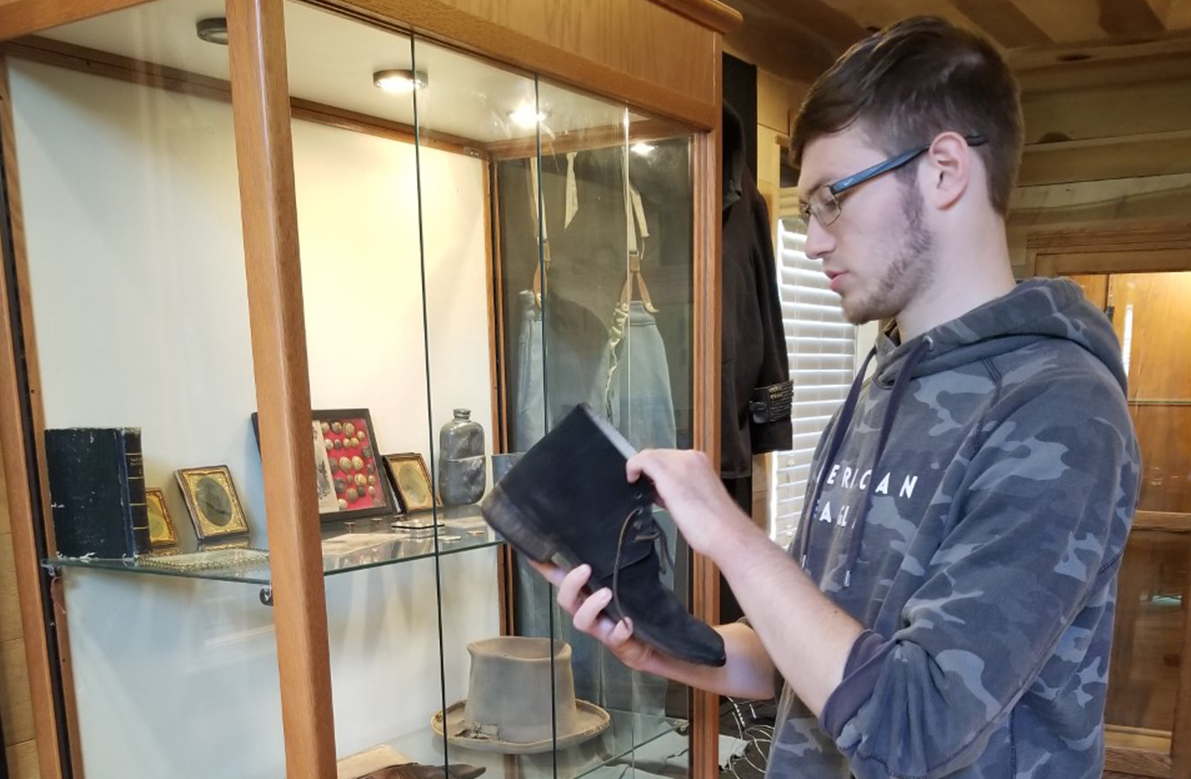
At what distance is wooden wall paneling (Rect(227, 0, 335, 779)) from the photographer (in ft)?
2.17

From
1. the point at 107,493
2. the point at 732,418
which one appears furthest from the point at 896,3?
the point at 107,493

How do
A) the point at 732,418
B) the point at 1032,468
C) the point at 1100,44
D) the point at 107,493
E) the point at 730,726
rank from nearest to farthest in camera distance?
the point at 1032,468 → the point at 107,493 → the point at 732,418 → the point at 730,726 → the point at 1100,44

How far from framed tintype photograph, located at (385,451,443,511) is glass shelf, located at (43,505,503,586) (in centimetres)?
2

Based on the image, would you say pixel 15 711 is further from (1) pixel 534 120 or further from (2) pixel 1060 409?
(2) pixel 1060 409

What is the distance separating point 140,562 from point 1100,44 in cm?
274

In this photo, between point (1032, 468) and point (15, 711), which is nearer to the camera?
point (1032, 468)

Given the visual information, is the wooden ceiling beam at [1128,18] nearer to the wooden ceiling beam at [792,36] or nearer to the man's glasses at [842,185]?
the wooden ceiling beam at [792,36]

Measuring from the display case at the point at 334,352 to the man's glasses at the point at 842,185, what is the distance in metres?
0.33

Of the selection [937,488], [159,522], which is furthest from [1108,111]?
[159,522]

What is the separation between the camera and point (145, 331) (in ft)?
3.18

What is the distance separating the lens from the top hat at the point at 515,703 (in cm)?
118

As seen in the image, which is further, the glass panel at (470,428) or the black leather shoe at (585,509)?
the glass panel at (470,428)

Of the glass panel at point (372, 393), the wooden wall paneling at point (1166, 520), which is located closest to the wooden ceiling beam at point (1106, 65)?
the wooden wall paneling at point (1166, 520)

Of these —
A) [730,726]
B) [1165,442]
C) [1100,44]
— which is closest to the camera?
[730,726]
